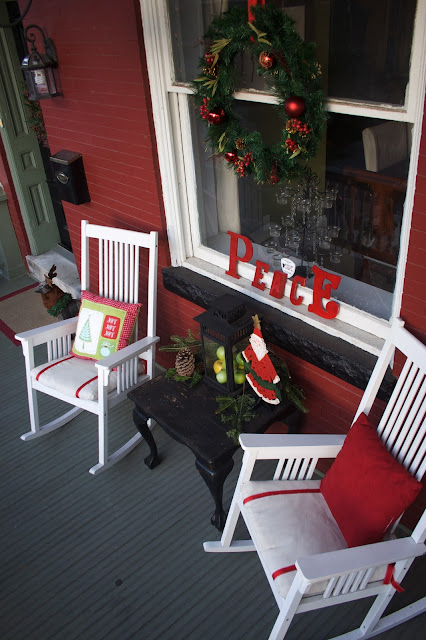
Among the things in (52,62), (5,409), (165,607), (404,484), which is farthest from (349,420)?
(52,62)

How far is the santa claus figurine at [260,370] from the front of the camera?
2.30 metres

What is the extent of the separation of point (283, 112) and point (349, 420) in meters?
1.38

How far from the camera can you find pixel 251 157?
7.38 feet

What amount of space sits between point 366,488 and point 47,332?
192 centimetres

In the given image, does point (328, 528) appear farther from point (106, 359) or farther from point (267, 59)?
point (267, 59)

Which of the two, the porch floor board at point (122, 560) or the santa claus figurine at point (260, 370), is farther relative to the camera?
the santa claus figurine at point (260, 370)

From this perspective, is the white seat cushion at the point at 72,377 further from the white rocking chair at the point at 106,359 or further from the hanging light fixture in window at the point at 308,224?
the hanging light fixture in window at the point at 308,224

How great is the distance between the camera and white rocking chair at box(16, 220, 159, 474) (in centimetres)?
280

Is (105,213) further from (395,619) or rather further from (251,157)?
(395,619)

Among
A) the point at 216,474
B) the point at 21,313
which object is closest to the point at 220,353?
the point at 216,474

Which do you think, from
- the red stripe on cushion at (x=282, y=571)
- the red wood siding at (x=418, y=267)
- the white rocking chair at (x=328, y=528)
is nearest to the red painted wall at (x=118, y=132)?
the red wood siding at (x=418, y=267)

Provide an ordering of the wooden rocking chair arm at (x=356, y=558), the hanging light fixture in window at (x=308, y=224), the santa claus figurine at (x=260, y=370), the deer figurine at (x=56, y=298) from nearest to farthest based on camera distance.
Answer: the wooden rocking chair arm at (x=356, y=558) < the santa claus figurine at (x=260, y=370) < the hanging light fixture in window at (x=308, y=224) < the deer figurine at (x=56, y=298)

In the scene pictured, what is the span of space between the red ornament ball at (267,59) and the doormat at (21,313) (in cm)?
285

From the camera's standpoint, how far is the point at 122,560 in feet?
8.05
